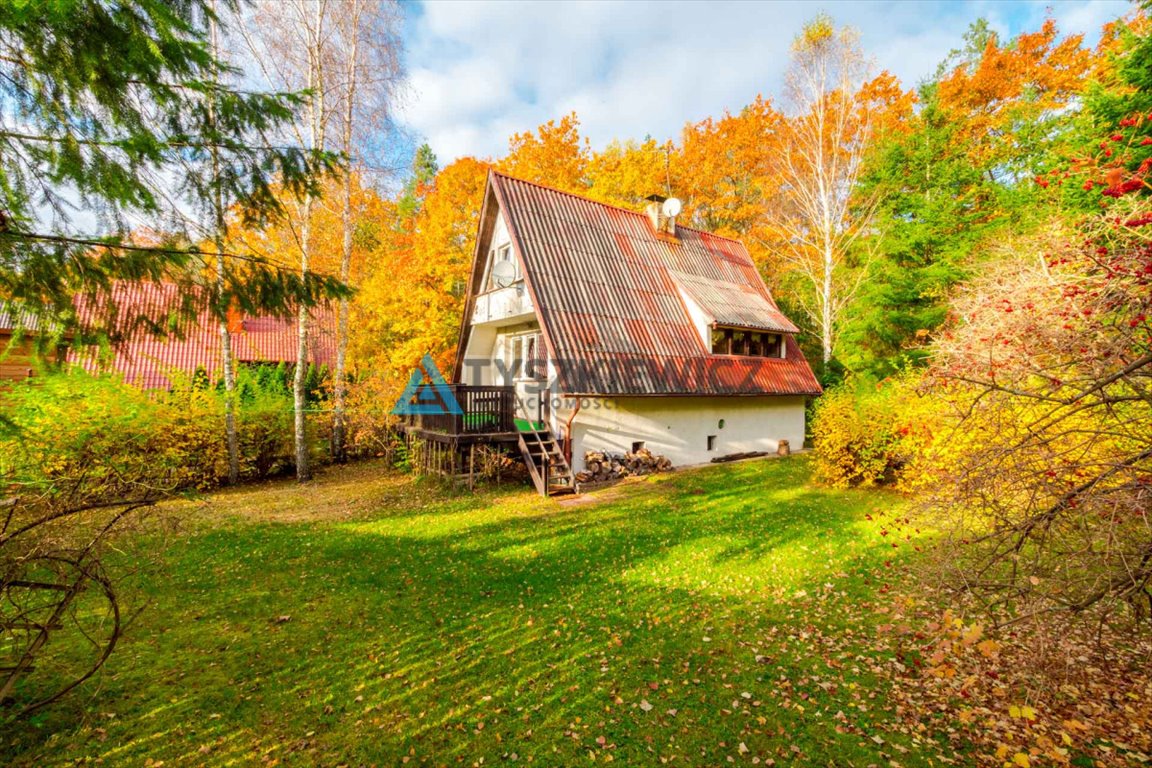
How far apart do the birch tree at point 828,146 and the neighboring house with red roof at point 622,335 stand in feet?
12.4

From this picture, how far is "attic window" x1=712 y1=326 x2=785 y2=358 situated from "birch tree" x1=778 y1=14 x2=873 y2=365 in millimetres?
3541

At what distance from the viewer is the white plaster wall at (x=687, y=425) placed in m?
11.9

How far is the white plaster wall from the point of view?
11859 mm

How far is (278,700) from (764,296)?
17.4m

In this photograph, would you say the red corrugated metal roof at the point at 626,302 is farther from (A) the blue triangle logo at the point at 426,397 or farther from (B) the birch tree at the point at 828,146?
(B) the birch tree at the point at 828,146

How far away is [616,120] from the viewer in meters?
23.5

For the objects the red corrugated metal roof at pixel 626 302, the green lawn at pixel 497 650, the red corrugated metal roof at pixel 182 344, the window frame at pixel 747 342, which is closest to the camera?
the green lawn at pixel 497 650

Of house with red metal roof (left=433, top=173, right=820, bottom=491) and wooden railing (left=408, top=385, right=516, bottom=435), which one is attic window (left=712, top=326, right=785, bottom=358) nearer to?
house with red metal roof (left=433, top=173, right=820, bottom=491)

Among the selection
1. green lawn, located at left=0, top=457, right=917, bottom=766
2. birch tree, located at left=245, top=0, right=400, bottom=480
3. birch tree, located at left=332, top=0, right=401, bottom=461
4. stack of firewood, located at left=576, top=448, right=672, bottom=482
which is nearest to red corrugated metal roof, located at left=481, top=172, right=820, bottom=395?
stack of firewood, located at left=576, top=448, right=672, bottom=482

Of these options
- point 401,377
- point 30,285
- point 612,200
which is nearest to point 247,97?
point 30,285

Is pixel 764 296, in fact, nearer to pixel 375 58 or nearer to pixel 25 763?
pixel 375 58

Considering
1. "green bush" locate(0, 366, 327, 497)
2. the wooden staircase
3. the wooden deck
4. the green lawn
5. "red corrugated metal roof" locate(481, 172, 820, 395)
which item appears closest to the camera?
the green lawn

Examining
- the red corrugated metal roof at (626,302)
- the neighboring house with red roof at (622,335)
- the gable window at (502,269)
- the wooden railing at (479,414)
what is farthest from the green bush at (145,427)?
the red corrugated metal roof at (626,302)

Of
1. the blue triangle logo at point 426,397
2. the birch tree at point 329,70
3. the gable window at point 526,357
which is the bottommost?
the blue triangle logo at point 426,397
